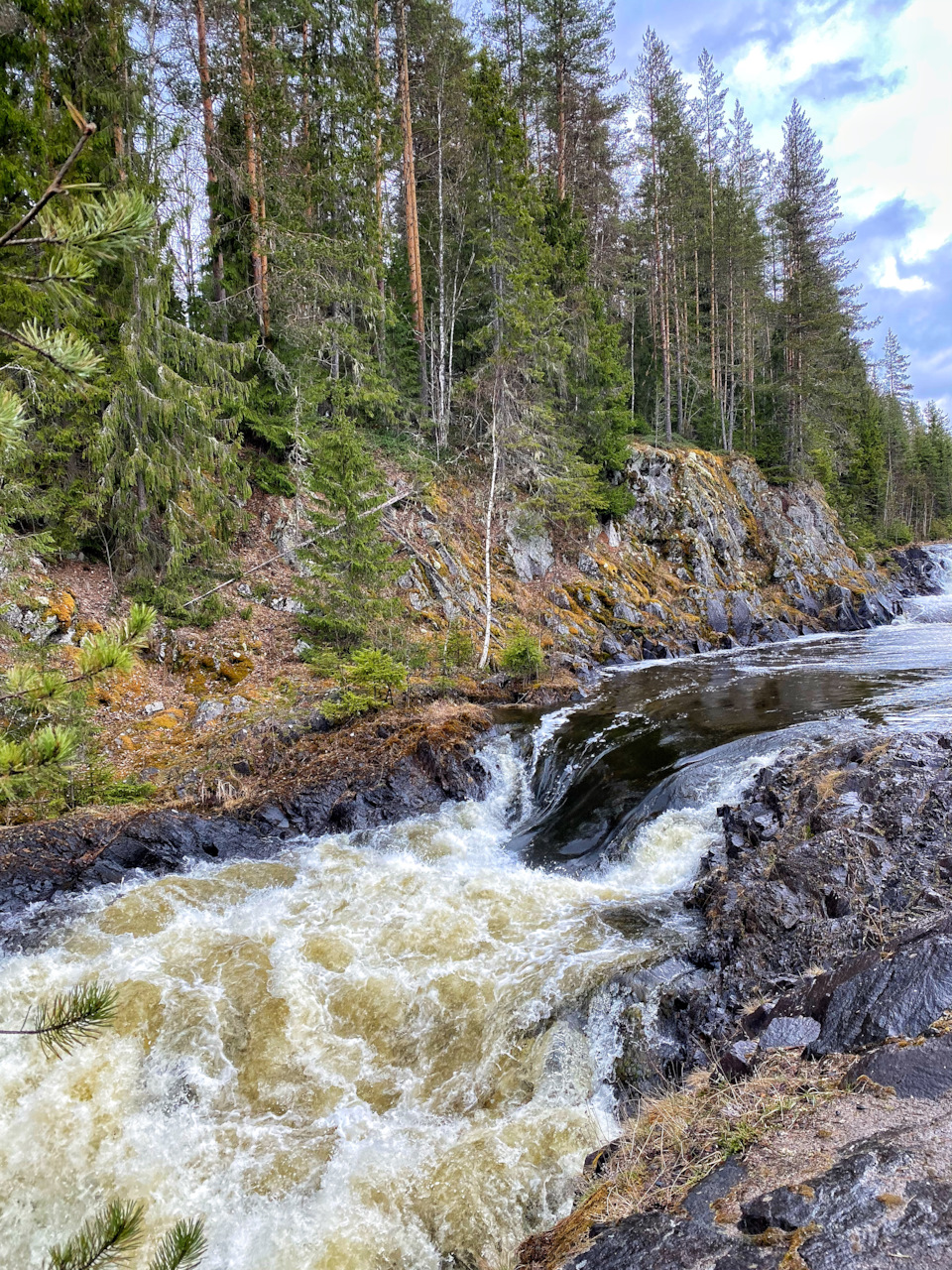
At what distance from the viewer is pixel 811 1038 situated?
3777mm

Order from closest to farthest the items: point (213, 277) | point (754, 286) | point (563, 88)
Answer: point (213, 277)
point (563, 88)
point (754, 286)

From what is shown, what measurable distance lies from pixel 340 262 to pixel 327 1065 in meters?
17.3

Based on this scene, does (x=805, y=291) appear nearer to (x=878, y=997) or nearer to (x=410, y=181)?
(x=410, y=181)

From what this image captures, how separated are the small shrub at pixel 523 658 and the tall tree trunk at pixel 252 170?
11.0m

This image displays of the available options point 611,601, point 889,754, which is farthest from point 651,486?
point 889,754

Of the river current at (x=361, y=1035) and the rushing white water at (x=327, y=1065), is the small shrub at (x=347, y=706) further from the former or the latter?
the rushing white water at (x=327, y=1065)

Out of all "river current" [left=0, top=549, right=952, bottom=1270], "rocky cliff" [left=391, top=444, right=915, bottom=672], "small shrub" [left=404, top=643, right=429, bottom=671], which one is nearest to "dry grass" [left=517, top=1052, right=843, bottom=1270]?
"river current" [left=0, top=549, right=952, bottom=1270]

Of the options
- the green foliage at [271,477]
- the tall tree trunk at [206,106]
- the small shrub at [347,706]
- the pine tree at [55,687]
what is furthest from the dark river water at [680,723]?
the tall tree trunk at [206,106]

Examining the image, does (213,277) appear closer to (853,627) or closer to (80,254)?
(80,254)

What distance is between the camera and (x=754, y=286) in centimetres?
3497

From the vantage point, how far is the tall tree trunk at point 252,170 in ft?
47.9

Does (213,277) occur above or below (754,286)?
below

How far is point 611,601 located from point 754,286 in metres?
25.5

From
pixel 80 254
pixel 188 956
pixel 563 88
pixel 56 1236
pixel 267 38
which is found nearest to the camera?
pixel 80 254
